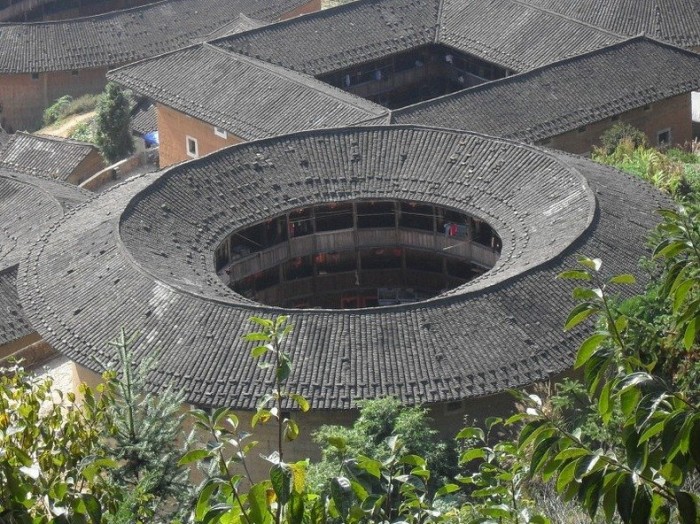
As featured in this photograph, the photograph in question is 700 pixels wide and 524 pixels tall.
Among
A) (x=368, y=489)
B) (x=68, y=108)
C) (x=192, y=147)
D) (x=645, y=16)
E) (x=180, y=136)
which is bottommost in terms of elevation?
(x=68, y=108)

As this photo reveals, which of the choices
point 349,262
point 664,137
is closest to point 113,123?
point 349,262

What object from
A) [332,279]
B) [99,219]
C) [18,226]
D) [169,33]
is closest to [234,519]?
[99,219]

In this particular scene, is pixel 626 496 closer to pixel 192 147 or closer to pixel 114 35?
pixel 192 147

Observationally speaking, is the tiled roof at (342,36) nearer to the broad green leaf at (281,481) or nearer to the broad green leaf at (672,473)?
the broad green leaf at (281,481)

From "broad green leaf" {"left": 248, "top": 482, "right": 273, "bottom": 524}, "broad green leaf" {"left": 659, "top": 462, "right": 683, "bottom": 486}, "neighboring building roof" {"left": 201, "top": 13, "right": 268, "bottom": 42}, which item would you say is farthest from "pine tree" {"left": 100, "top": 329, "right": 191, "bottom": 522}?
"neighboring building roof" {"left": 201, "top": 13, "right": 268, "bottom": 42}

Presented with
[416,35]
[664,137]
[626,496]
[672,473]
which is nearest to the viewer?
[626,496]

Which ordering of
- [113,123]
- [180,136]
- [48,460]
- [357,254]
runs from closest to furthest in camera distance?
[48,460] < [357,254] < [180,136] < [113,123]

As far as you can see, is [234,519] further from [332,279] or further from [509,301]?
[332,279]
